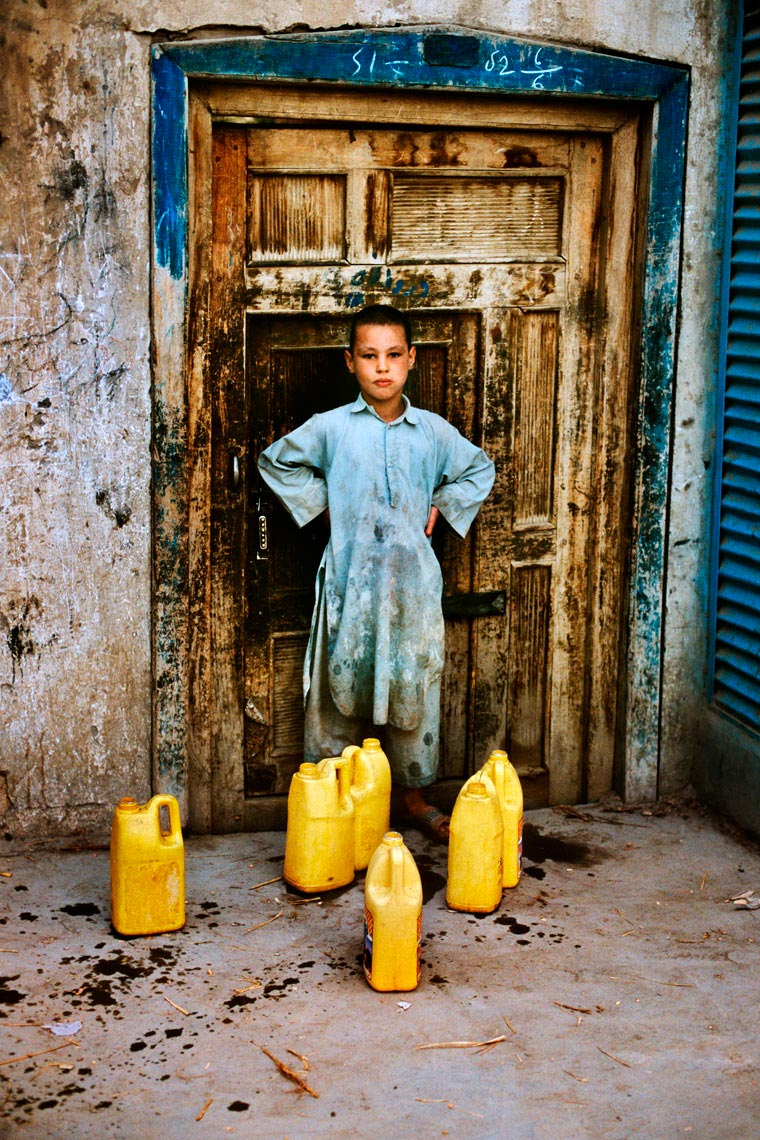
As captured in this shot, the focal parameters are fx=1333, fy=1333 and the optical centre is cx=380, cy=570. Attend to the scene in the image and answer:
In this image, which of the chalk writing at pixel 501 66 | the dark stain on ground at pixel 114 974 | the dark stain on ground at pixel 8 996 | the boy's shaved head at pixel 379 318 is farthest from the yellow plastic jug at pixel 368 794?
the chalk writing at pixel 501 66

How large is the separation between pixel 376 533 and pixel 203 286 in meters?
1.11

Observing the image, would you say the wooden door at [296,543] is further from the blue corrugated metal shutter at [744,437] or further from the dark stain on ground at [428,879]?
the blue corrugated metal shutter at [744,437]

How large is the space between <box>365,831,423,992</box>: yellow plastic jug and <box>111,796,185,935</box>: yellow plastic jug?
2.29 ft

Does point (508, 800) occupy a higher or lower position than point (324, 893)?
higher

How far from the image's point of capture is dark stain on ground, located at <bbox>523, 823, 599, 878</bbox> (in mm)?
5215

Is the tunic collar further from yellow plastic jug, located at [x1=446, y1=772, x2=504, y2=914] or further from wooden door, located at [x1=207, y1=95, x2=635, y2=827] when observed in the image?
yellow plastic jug, located at [x1=446, y1=772, x2=504, y2=914]

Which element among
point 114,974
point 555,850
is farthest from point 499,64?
point 114,974

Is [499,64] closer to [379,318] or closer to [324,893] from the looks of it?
[379,318]

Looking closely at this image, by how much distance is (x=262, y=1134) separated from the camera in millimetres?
3514

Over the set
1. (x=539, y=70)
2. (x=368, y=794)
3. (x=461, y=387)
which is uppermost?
(x=539, y=70)

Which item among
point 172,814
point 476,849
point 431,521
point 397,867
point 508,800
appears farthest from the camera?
point 431,521

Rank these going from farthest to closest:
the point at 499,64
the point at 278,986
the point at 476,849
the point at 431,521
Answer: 1. the point at 431,521
2. the point at 499,64
3. the point at 476,849
4. the point at 278,986

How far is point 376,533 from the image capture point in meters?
4.97

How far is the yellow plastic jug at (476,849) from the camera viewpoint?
4.54 meters
